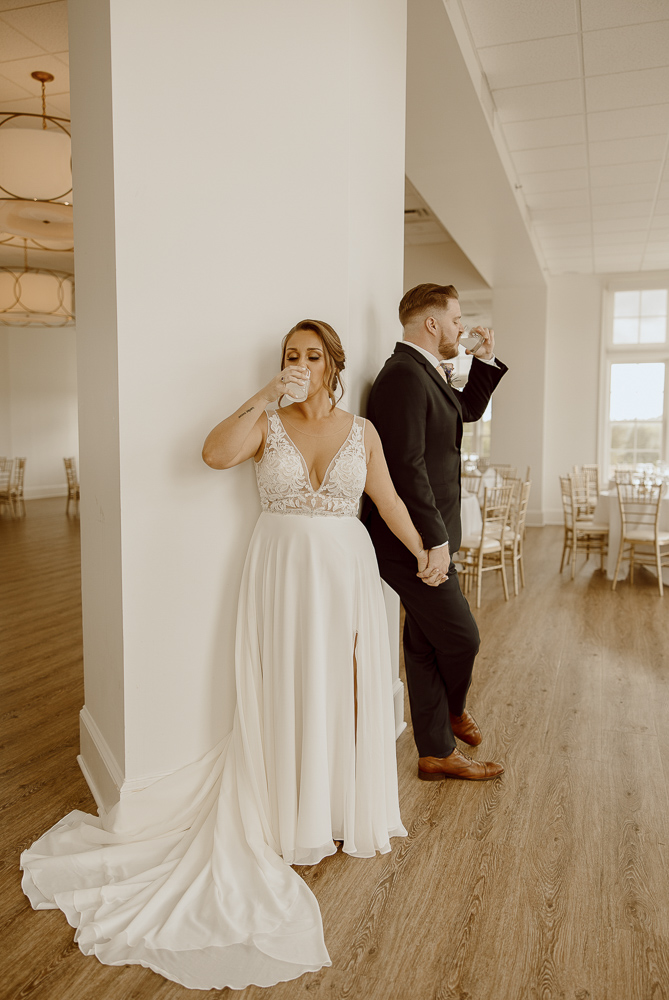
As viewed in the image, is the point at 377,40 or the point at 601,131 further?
the point at 601,131

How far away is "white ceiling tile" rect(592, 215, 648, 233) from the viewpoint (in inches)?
316

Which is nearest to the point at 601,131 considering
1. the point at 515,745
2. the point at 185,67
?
the point at 185,67

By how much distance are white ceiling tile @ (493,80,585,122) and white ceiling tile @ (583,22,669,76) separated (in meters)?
0.27

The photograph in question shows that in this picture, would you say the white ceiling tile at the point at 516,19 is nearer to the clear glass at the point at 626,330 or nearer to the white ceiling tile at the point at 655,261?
the white ceiling tile at the point at 655,261

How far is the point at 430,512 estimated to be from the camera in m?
2.47

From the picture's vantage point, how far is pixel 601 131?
5.70 m

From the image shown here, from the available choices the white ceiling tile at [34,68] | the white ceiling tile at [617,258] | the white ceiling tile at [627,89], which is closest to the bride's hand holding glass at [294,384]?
the white ceiling tile at [627,89]

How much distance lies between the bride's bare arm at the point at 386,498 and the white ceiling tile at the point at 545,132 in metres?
4.42

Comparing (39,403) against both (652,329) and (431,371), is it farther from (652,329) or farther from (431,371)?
(431,371)

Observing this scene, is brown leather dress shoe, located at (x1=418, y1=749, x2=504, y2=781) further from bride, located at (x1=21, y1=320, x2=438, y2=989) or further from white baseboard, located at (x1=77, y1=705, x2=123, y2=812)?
white baseboard, located at (x1=77, y1=705, x2=123, y2=812)

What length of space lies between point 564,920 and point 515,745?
1.16 metres

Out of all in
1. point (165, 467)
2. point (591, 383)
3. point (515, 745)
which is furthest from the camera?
point (591, 383)

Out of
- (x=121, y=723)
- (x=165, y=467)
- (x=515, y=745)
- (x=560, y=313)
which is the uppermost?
(x=560, y=313)

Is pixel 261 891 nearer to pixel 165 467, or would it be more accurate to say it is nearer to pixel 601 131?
pixel 165 467
